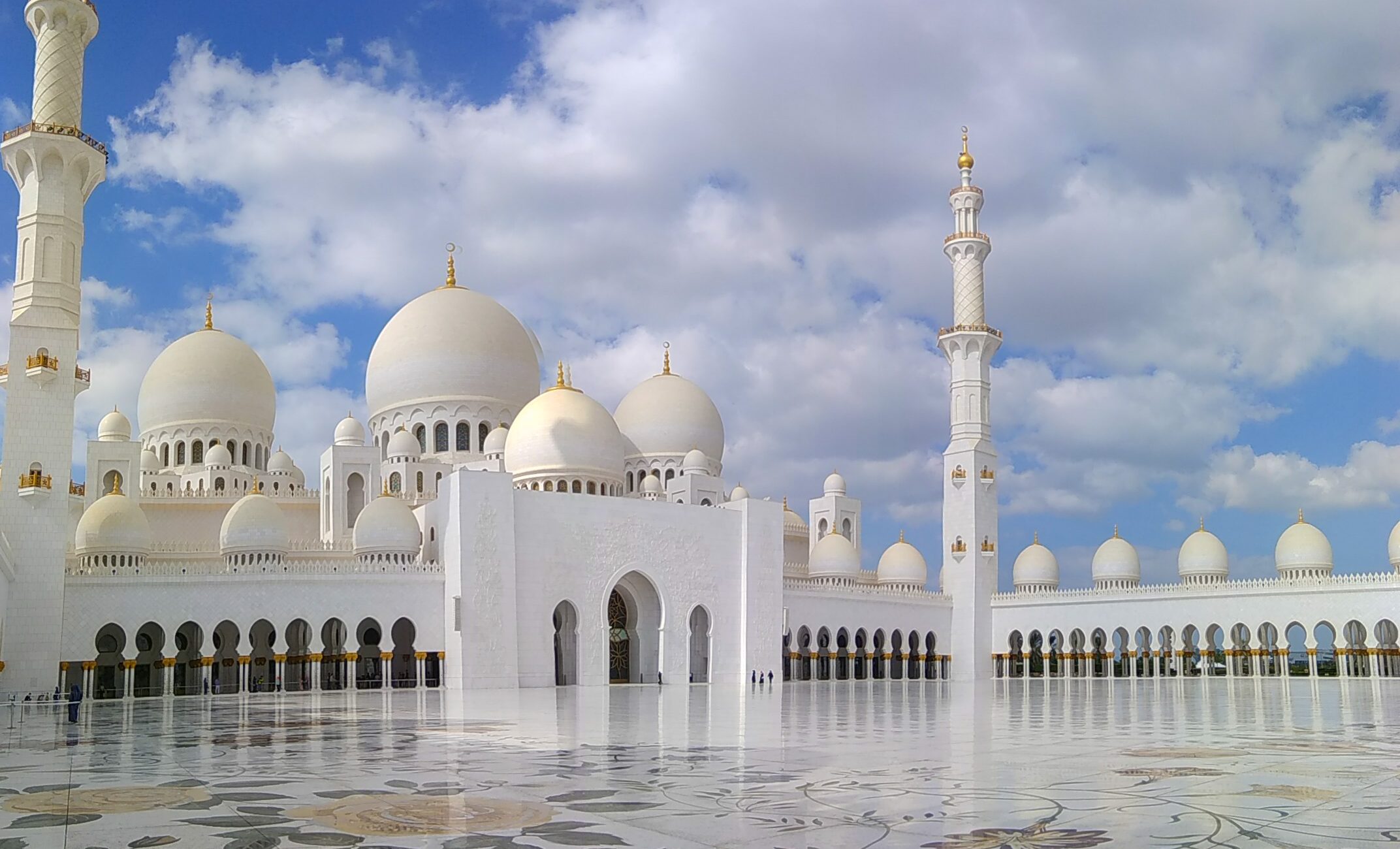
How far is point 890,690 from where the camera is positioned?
74.8ft

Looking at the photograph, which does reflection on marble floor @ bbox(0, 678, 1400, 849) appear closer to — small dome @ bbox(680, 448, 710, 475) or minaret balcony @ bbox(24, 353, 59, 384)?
minaret balcony @ bbox(24, 353, 59, 384)

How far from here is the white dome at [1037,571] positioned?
1453 inches

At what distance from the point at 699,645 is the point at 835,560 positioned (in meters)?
6.71

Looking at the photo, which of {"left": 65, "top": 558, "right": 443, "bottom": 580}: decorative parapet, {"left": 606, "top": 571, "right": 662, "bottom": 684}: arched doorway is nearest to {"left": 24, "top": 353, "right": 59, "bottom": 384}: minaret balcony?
{"left": 65, "top": 558, "right": 443, "bottom": 580}: decorative parapet

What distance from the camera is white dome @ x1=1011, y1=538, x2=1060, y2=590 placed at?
121ft

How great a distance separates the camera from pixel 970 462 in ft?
113

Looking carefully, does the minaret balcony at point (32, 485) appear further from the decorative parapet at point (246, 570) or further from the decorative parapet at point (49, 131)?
the decorative parapet at point (49, 131)

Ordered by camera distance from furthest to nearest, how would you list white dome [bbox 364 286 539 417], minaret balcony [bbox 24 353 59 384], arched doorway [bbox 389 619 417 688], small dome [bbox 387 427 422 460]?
white dome [bbox 364 286 539 417] < small dome [bbox 387 427 422 460] < arched doorway [bbox 389 619 417 688] < minaret balcony [bbox 24 353 59 384]

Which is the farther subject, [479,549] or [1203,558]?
[1203,558]

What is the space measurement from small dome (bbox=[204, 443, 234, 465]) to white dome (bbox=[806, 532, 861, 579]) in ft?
51.4

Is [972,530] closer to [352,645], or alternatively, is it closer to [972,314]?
[972,314]

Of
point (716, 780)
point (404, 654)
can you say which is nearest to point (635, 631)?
point (404, 654)

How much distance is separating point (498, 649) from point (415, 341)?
404 inches

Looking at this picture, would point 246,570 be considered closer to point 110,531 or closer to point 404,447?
point 110,531
